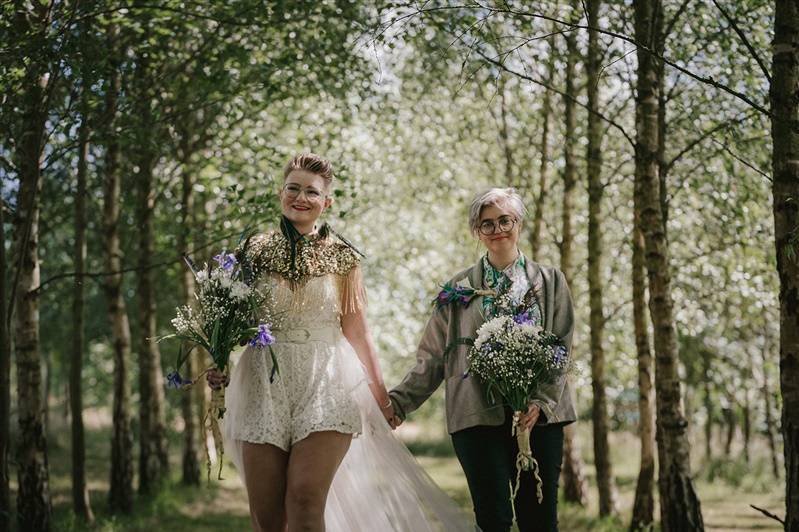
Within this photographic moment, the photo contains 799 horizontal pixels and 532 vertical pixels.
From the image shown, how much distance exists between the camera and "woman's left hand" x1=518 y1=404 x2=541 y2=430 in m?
4.73

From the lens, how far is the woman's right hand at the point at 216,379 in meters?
4.59

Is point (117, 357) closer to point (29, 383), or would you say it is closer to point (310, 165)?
point (29, 383)

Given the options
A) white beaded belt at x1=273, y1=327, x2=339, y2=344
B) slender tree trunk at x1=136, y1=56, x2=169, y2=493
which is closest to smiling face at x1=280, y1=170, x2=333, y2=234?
white beaded belt at x1=273, y1=327, x2=339, y2=344

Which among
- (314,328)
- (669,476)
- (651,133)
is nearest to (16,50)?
(314,328)

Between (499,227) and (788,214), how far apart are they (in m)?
1.61

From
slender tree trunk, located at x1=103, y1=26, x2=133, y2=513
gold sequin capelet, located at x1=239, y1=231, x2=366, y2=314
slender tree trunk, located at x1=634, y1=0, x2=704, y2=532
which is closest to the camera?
gold sequin capelet, located at x1=239, y1=231, x2=366, y2=314

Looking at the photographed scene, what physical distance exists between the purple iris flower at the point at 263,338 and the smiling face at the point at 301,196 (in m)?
0.77

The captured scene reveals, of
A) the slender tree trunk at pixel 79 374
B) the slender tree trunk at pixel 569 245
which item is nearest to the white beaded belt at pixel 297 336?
the slender tree trunk at pixel 79 374

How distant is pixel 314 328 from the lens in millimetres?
4926

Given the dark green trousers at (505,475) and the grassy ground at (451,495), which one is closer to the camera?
the dark green trousers at (505,475)

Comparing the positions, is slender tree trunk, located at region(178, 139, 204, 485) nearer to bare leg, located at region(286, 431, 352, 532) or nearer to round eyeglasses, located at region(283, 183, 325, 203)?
round eyeglasses, located at region(283, 183, 325, 203)

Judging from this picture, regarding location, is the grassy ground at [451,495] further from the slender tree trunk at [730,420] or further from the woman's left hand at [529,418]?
the woman's left hand at [529,418]

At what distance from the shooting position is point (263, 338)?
452 cm

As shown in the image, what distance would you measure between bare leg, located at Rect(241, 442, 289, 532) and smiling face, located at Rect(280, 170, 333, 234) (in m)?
1.37
